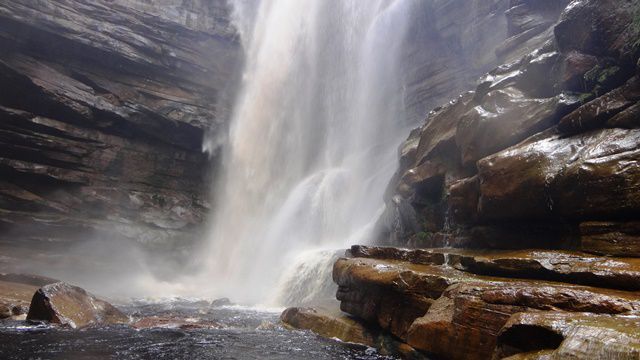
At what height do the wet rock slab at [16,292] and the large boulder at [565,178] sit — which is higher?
the large boulder at [565,178]

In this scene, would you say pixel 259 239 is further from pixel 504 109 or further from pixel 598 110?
pixel 598 110

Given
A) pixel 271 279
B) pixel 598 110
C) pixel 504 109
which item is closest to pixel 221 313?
pixel 271 279

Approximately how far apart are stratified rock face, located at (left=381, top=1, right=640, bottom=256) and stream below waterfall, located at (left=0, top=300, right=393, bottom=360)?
4.93 metres

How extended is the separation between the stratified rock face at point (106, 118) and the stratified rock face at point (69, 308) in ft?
56.0

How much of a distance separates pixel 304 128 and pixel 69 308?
26650mm

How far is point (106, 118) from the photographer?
2852 centimetres

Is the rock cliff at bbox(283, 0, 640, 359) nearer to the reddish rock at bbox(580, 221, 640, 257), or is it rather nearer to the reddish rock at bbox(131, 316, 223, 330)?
the reddish rock at bbox(580, 221, 640, 257)

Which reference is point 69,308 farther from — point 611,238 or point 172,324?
point 611,238

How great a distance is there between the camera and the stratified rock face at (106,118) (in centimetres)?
2519

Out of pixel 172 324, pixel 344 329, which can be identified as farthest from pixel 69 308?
pixel 344 329

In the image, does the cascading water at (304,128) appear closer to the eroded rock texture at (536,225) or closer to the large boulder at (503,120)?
the large boulder at (503,120)

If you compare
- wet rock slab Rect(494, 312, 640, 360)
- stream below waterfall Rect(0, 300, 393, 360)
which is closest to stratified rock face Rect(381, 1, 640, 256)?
wet rock slab Rect(494, 312, 640, 360)


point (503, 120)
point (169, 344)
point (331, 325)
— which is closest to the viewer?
point (169, 344)

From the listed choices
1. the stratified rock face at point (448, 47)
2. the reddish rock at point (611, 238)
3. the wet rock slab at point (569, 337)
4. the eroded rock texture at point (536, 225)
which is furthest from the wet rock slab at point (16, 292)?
the stratified rock face at point (448, 47)
